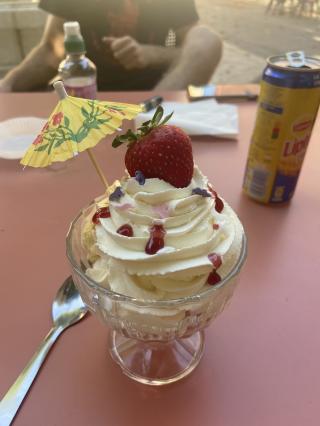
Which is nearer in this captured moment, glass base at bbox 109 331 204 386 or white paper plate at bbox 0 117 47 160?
glass base at bbox 109 331 204 386

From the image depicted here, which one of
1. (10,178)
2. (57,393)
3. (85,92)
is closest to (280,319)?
(57,393)

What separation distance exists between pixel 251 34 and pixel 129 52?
3925 millimetres

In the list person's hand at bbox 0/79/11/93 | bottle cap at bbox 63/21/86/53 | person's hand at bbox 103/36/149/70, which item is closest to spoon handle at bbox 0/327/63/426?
bottle cap at bbox 63/21/86/53

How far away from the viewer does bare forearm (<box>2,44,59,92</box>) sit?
5.80 feet

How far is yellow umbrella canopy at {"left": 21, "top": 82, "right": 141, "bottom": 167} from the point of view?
0.51 metres

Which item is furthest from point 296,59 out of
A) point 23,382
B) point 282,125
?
point 23,382

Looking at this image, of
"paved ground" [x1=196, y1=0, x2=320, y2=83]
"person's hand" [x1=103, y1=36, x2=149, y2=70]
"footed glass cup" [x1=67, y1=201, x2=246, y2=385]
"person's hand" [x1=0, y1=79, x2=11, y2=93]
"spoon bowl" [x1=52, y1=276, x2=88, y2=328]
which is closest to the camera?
"footed glass cup" [x1=67, y1=201, x2=246, y2=385]

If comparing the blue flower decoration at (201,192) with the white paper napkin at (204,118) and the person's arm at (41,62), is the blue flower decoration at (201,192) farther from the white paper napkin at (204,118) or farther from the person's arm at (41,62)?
the person's arm at (41,62)

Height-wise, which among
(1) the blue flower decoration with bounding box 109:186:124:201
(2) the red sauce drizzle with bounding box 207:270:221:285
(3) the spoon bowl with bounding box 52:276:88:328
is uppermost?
(1) the blue flower decoration with bounding box 109:186:124:201

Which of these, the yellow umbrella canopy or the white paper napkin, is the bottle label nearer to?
the white paper napkin

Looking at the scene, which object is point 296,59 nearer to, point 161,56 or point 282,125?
point 282,125

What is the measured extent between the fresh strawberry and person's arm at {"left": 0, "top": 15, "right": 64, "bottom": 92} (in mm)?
1427

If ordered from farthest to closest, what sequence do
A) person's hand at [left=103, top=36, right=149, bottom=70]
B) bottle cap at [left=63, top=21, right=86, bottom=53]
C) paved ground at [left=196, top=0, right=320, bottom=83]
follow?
paved ground at [left=196, top=0, right=320, bottom=83] < person's hand at [left=103, top=36, right=149, bottom=70] < bottle cap at [left=63, top=21, right=86, bottom=53]

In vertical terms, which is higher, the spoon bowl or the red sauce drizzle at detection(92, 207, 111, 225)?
the red sauce drizzle at detection(92, 207, 111, 225)
